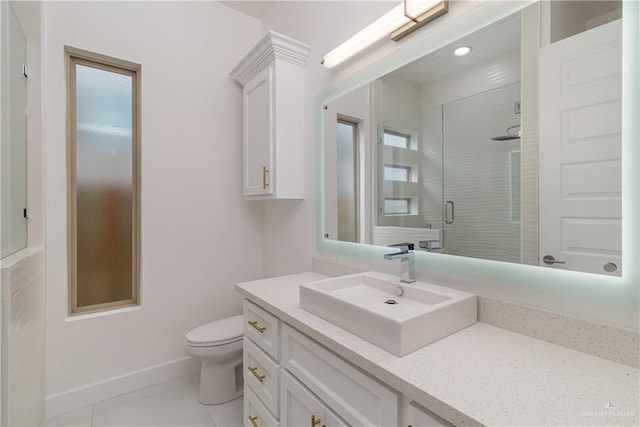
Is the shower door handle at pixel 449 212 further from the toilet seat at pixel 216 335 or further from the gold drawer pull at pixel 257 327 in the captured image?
the toilet seat at pixel 216 335

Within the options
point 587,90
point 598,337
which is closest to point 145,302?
point 598,337

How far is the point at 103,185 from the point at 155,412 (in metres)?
1.46

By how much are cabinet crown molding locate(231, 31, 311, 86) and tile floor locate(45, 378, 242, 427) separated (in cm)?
218

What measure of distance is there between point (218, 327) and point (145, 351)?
561mm

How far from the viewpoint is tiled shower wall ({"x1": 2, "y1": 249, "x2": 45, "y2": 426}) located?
109cm

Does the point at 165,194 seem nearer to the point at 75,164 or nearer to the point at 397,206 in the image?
the point at 75,164

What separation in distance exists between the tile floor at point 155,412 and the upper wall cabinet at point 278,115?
1.34 metres

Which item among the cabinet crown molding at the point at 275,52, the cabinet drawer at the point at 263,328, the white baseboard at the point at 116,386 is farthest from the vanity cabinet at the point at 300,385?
the cabinet crown molding at the point at 275,52

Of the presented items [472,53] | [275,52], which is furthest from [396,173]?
[275,52]

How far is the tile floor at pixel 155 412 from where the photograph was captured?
1.68 metres

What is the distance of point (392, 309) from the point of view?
1.11 metres

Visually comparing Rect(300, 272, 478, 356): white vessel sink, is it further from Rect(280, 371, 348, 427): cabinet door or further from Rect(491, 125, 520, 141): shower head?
Rect(491, 125, 520, 141): shower head

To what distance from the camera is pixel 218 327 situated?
6.38 ft

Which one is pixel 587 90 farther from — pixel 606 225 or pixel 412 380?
pixel 412 380
